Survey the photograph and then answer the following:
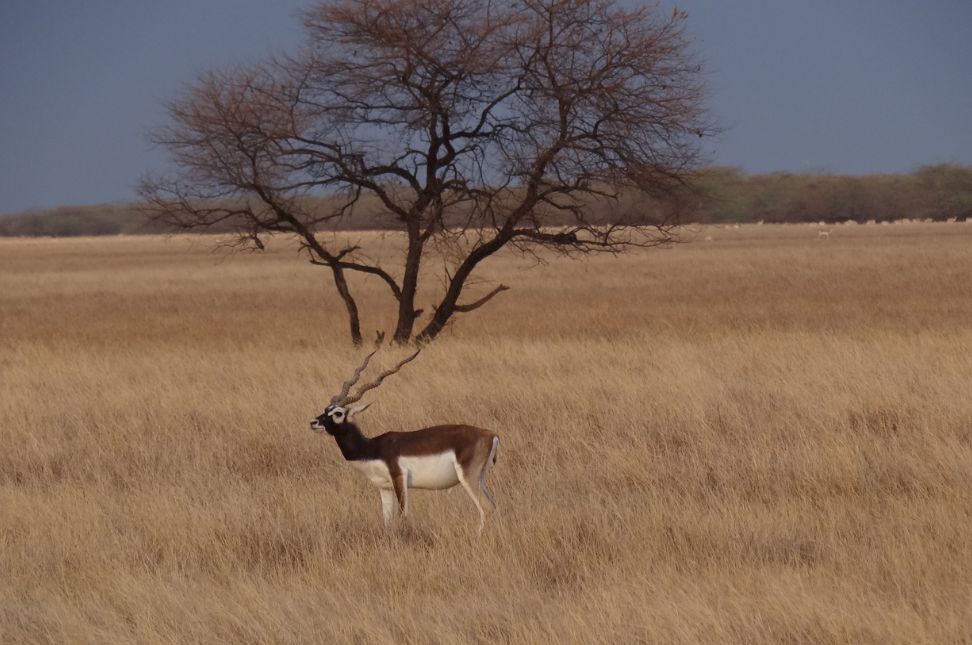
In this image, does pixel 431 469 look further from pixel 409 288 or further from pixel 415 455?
pixel 409 288

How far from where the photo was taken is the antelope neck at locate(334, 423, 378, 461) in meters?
6.92

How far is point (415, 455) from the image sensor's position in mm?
6797

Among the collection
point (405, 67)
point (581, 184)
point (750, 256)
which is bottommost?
point (750, 256)

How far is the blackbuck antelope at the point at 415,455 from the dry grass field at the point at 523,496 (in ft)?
1.03

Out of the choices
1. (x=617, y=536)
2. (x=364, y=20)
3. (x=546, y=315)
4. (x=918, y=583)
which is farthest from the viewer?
(x=546, y=315)

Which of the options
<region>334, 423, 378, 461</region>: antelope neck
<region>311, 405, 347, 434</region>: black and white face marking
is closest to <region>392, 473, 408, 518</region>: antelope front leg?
<region>334, 423, 378, 461</region>: antelope neck

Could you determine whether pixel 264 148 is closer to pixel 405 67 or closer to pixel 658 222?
pixel 405 67

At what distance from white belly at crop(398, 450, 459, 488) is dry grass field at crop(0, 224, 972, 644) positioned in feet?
1.12

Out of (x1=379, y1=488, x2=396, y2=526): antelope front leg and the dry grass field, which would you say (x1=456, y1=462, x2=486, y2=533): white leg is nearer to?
the dry grass field

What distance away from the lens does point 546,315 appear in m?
24.8

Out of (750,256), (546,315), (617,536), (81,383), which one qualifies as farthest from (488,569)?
(750,256)

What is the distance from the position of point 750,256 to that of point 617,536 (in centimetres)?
4204

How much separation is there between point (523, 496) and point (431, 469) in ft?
4.81

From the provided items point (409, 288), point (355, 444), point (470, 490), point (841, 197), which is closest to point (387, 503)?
point (355, 444)
